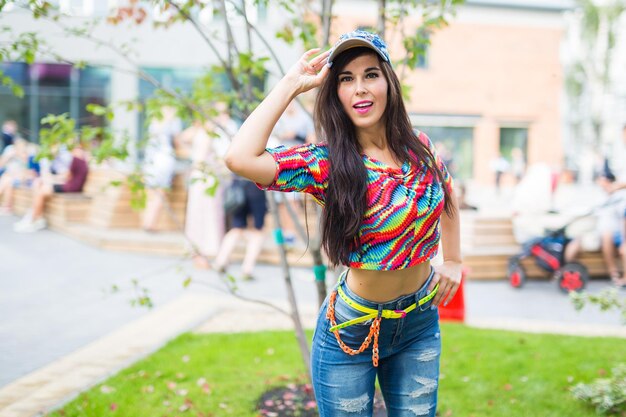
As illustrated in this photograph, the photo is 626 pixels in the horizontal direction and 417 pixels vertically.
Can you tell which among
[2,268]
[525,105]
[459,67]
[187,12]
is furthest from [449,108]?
[187,12]

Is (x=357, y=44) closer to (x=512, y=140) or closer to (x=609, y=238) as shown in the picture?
(x=609, y=238)

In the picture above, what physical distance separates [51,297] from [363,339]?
5912 mm

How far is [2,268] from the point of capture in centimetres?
873

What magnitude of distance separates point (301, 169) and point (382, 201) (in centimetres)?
30

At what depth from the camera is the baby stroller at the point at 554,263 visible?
830 centimetres

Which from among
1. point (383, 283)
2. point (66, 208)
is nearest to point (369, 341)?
point (383, 283)

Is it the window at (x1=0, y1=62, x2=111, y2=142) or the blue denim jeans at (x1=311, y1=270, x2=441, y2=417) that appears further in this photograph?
the window at (x1=0, y1=62, x2=111, y2=142)

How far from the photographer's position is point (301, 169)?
2.18 meters

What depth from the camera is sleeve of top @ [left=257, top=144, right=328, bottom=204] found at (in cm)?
215

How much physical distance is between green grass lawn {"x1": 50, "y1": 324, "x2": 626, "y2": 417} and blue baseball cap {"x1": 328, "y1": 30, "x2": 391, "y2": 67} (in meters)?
2.62

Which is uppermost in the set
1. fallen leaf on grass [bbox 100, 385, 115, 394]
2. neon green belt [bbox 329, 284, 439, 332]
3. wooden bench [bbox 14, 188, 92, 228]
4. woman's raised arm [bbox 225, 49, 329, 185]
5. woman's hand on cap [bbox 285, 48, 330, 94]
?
woman's hand on cap [bbox 285, 48, 330, 94]

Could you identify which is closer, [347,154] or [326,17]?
[347,154]

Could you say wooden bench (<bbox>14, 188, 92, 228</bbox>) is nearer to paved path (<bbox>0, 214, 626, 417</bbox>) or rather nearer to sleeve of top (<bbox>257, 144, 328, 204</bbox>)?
paved path (<bbox>0, 214, 626, 417</bbox>)

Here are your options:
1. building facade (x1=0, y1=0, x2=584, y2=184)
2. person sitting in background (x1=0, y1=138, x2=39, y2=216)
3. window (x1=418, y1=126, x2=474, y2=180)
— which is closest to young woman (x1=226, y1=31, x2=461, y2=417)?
person sitting in background (x1=0, y1=138, x2=39, y2=216)
